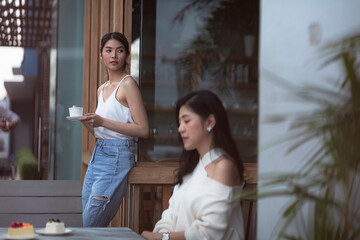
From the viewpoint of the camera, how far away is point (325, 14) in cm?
235

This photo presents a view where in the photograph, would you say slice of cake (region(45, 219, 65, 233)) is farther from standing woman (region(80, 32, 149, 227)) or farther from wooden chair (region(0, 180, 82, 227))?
wooden chair (region(0, 180, 82, 227))

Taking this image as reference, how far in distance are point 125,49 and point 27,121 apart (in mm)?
2382

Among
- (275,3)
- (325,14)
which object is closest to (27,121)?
(275,3)

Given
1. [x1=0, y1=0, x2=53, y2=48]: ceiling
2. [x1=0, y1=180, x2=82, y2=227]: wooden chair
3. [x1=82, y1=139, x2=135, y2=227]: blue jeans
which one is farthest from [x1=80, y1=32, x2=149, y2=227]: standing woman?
[x1=0, y1=0, x2=53, y2=48]: ceiling

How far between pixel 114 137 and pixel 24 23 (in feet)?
8.44

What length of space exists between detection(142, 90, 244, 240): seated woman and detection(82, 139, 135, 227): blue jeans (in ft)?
2.54

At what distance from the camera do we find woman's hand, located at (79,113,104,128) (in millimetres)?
2816

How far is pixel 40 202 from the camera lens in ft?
15.3

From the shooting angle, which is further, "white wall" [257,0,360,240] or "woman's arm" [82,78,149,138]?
"woman's arm" [82,78,149,138]

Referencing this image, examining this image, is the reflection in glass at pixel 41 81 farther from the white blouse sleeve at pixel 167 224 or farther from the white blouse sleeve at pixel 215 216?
the white blouse sleeve at pixel 215 216

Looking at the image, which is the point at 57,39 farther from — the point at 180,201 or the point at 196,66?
the point at 180,201

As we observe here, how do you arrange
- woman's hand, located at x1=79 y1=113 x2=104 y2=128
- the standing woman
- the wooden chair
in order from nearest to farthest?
1. woman's hand, located at x1=79 y1=113 x2=104 y2=128
2. the standing woman
3. the wooden chair

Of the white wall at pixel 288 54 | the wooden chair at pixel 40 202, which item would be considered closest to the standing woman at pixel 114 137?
the white wall at pixel 288 54

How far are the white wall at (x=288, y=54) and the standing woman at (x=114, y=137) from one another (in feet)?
2.16
